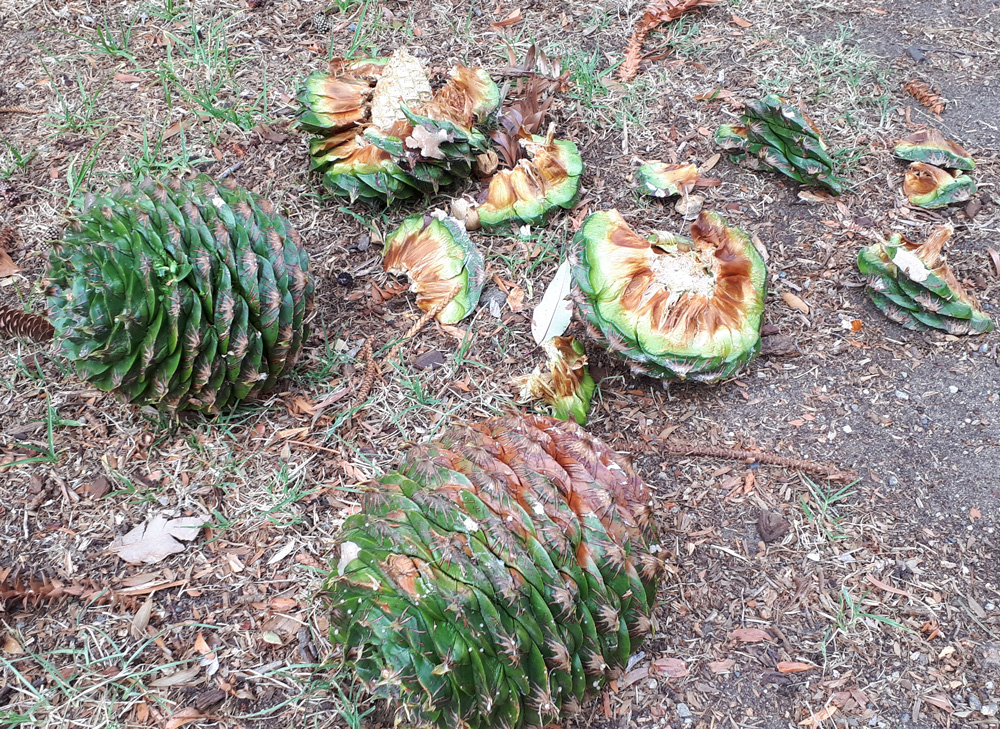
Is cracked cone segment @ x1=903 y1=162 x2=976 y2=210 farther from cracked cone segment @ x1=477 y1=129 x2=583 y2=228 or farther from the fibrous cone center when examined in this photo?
cracked cone segment @ x1=477 y1=129 x2=583 y2=228

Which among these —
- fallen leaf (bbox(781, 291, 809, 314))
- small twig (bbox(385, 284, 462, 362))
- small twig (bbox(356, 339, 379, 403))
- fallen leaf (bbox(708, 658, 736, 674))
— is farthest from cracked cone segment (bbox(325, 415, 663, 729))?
fallen leaf (bbox(781, 291, 809, 314))

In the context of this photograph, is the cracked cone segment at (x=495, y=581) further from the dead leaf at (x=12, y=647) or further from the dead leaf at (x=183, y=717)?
the dead leaf at (x=12, y=647)

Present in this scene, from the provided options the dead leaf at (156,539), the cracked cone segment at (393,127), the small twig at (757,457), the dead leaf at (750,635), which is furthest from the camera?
the cracked cone segment at (393,127)

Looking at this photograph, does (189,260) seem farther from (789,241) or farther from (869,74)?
(869,74)

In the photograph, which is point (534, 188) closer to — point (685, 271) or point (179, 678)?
point (685, 271)

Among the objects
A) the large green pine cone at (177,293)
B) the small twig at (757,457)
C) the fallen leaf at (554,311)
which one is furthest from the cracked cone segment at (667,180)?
the large green pine cone at (177,293)

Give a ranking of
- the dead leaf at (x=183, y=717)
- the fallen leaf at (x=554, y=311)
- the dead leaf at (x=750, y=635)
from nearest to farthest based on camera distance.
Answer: the dead leaf at (x=183, y=717) < the dead leaf at (x=750, y=635) < the fallen leaf at (x=554, y=311)

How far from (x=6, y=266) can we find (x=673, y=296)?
2051 mm

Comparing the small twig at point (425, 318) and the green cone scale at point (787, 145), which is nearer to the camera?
the small twig at point (425, 318)

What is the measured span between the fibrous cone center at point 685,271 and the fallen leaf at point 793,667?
0.92m

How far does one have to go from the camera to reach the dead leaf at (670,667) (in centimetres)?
162

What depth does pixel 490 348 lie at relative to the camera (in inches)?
85.8

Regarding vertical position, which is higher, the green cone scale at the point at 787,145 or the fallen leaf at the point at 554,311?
the green cone scale at the point at 787,145

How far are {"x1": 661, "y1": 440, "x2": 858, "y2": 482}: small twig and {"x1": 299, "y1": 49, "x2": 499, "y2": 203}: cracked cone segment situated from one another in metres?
1.15
